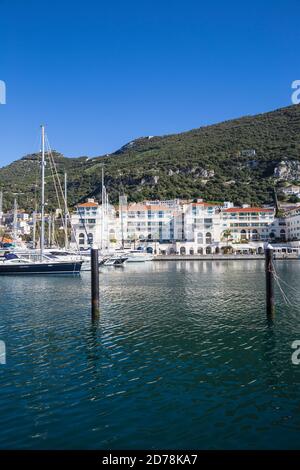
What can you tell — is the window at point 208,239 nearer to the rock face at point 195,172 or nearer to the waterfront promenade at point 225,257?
the waterfront promenade at point 225,257

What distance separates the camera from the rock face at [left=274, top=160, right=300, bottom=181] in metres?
174

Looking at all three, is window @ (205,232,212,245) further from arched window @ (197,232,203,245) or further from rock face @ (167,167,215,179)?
rock face @ (167,167,215,179)

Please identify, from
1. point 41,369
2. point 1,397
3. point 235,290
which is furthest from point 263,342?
point 235,290

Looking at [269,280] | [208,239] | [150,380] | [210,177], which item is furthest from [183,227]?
[150,380]

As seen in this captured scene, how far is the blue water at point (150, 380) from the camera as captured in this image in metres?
9.26

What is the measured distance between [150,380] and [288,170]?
574 ft

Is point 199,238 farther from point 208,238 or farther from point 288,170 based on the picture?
point 288,170

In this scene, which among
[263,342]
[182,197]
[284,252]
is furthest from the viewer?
[182,197]

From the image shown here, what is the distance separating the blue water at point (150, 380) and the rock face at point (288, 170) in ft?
525

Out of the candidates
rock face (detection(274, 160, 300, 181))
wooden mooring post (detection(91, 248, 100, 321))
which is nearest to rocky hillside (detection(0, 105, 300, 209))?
rock face (detection(274, 160, 300, 181))

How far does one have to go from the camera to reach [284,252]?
10694 centimetres

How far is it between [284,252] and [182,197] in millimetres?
62045

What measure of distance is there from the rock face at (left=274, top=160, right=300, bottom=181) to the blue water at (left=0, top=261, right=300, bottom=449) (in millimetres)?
159958
